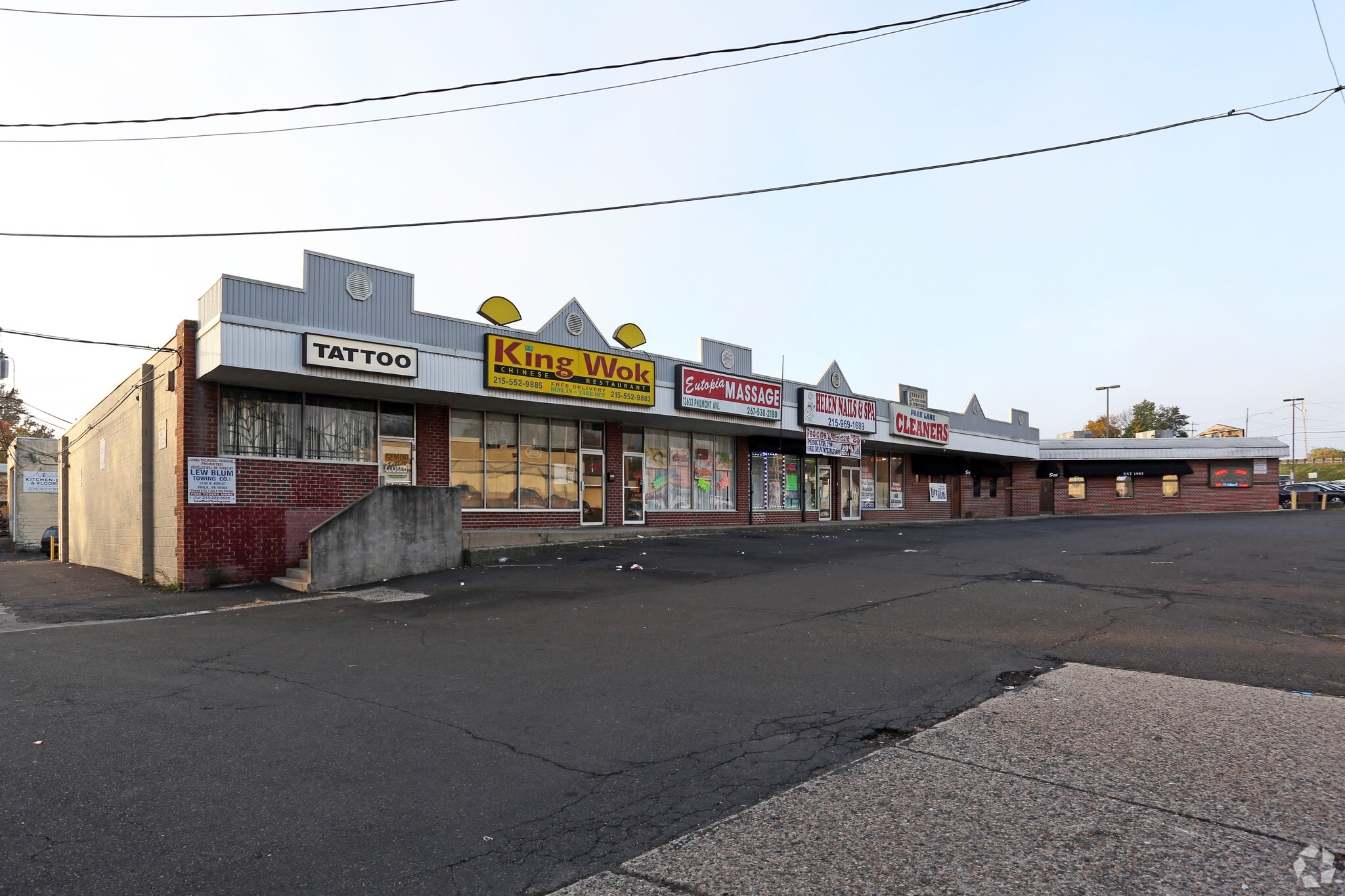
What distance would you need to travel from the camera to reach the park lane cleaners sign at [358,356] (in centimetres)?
1445

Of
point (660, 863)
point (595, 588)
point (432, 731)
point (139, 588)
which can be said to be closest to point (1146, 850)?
point (660, 863)

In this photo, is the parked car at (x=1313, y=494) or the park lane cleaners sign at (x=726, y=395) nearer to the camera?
the park lane cleaners sign at (x=726, y=395)

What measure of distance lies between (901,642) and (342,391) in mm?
12943

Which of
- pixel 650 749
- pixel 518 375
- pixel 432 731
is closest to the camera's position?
pixel 650 749

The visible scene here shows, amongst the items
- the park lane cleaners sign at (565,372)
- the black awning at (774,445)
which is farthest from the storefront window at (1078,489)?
the park lane cleaners sign at (565,372)

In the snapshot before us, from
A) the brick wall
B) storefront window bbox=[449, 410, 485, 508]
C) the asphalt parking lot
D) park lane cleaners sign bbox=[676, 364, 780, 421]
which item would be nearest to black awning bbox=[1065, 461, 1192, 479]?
the brick wall

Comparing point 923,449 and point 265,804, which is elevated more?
point 923,449

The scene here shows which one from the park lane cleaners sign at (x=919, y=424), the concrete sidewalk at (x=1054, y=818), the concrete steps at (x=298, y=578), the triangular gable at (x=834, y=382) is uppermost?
the triangular gable at (x=834, y=382)

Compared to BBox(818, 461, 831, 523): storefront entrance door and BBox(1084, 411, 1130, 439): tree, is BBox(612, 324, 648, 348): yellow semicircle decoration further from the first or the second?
BBox(1084, 411, 1130, 439): tree

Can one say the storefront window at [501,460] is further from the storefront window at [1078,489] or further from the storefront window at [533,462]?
the storefront window at [1078,489]

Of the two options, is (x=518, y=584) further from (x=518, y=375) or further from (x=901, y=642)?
(x=901, y=642)

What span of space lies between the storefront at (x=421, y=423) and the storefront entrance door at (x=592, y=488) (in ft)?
0.19

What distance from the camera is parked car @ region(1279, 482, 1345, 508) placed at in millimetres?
45750

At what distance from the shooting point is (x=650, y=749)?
16.4ft
